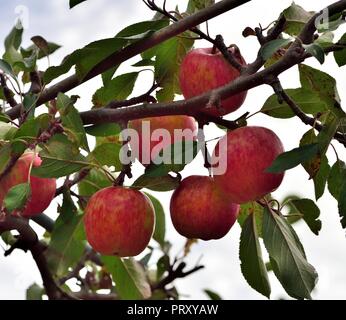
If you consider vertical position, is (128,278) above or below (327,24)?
below

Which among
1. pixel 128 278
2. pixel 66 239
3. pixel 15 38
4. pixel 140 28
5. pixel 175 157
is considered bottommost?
pixel 128 278

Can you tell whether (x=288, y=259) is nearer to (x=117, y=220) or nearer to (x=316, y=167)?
(x=316, y=167)

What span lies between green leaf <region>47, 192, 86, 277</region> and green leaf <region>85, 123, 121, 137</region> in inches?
8.2

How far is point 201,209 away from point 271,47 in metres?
0.31

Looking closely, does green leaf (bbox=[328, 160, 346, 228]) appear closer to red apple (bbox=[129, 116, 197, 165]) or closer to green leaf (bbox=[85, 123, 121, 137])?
red apple (bbox=[129, 116, 197, 165])

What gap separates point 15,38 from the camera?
169 cm

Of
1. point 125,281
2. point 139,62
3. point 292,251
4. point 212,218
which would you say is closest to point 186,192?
point 212,218

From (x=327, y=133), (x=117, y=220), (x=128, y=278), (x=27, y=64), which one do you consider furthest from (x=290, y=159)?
(x=128, y=278)

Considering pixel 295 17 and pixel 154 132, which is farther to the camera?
pixel 154 132

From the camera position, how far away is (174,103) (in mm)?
1186

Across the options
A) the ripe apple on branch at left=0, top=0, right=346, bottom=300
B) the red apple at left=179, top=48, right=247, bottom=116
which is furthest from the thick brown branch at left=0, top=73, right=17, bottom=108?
the red apple at left=179, top=48, right=247, bottom=116

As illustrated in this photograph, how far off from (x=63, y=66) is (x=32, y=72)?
0.21m
